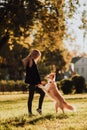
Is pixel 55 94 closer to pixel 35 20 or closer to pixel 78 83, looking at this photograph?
pixel 35 20

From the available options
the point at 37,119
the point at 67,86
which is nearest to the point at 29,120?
the point at 37,119

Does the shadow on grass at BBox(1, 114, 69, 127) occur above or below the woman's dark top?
below

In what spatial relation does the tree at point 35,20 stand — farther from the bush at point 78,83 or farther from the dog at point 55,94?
the dog at point 55,94

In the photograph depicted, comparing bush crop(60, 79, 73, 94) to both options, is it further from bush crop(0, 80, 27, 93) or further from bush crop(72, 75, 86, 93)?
bush crop(0, 80, 27, 93)

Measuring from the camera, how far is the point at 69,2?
36062 mm

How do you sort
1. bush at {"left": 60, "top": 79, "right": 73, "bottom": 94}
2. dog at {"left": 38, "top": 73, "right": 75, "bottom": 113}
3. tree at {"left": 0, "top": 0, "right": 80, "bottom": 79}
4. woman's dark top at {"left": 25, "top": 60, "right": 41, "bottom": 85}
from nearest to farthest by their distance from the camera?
1. dog at {"left": 38, "top": 73, "right": 75, "bottom": 113}
2. woman's dark top at {"left": 25, "top": 60, "right": 41, "bottom": 85}
3. tree at {"left": 0, "top": 0, "right": 80, "bottom": 79}
4. bush at {"left": 60, "top": 79, "right": 73, "bottom": 94}

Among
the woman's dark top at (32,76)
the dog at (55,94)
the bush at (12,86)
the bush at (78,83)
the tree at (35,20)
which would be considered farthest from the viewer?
the bush at (12,86)

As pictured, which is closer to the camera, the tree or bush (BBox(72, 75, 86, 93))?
the tree

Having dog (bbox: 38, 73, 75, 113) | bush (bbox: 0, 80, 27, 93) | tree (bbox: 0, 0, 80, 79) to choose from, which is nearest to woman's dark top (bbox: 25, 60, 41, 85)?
dog (bbox: 38, 73, 75, 113)

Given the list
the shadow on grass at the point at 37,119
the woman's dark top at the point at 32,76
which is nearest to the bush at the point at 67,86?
the woman's dark top at the point at 32,76

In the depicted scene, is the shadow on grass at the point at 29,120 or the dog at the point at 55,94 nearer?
the shadow on grass at the point at 29,120

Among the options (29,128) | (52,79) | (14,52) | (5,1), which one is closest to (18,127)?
(29,128)

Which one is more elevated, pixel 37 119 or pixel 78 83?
pixel 37 119

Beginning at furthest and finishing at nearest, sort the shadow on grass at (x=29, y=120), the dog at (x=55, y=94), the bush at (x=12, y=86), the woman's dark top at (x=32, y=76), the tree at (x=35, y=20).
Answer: the bush at (x=12, y=86)
the tree at (x=35, y=20)
the woman's dark top at (x=32, y=76)
the dog at (x=55, y=94)
the shadow on grass at (x=29, y=120)
